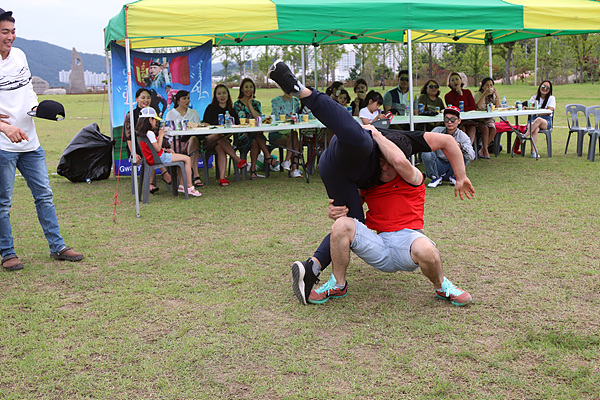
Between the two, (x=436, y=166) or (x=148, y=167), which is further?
(x=436, y=166)

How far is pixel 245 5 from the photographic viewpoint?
6840 millimetres

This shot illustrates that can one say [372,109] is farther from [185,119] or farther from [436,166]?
[185,119]

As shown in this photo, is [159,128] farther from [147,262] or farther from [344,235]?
[344,235]

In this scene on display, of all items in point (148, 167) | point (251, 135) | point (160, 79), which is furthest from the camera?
point (160, 79)

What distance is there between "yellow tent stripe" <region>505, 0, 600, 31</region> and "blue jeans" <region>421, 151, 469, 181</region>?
2164 millimetres

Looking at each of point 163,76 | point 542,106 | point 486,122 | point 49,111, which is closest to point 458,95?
point 486,122

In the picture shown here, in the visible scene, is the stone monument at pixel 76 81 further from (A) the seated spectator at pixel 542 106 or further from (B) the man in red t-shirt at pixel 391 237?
(B) the man in red t-shirt at pixel 391 237

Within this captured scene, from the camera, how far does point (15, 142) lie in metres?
4.12

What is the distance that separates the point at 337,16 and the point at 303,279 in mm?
4544

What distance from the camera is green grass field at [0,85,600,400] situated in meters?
2.77

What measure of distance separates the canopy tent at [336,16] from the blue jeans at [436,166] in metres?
1.73

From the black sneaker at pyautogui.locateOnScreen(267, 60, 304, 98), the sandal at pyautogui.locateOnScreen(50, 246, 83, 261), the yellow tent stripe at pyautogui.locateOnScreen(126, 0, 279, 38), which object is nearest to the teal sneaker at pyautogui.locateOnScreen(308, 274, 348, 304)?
the black sneaker at pyautogui.locateOnScreen(267, 60, 304, 98)

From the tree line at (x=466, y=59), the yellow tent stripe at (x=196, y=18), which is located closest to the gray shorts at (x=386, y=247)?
the yellow tent stripe at (x=196, y=18)

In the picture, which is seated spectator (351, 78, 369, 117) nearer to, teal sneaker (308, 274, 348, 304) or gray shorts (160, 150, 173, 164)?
gray shorts (160, 150, 173, 164)
